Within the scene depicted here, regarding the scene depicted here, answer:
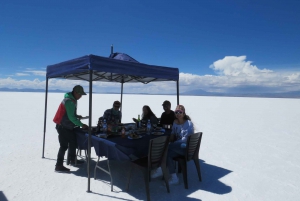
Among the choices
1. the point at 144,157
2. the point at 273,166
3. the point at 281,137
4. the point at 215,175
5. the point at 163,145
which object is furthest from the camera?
the point at 281,137

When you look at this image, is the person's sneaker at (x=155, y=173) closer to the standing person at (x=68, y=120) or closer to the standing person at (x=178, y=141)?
the standing person at (x=178, y=141)

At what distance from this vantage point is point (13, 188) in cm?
338

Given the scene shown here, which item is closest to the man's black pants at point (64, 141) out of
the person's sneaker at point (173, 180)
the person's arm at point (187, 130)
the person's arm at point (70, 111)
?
the person's arm at point (70, 111)

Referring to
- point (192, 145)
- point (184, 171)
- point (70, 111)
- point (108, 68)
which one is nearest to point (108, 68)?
point (108, 68)

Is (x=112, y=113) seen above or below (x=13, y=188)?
above

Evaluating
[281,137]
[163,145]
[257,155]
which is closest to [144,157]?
[163,145]

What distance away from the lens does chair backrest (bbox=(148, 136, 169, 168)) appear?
118 inches

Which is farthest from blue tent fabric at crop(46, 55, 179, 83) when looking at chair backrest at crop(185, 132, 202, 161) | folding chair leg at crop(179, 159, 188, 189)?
folding chair leg at crop(179, 159, 188, 189)

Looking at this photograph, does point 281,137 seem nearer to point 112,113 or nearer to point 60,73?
point 112,113

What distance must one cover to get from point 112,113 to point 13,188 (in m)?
2.55

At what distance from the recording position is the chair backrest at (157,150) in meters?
3.00

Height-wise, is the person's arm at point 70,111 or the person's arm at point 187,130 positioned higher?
the person's arm at point 70,111

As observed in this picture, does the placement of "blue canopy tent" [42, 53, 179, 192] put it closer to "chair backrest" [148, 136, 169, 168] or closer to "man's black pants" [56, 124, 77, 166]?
"man's black pants" [56, 124, 77, 166]

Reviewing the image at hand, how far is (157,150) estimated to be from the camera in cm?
310
